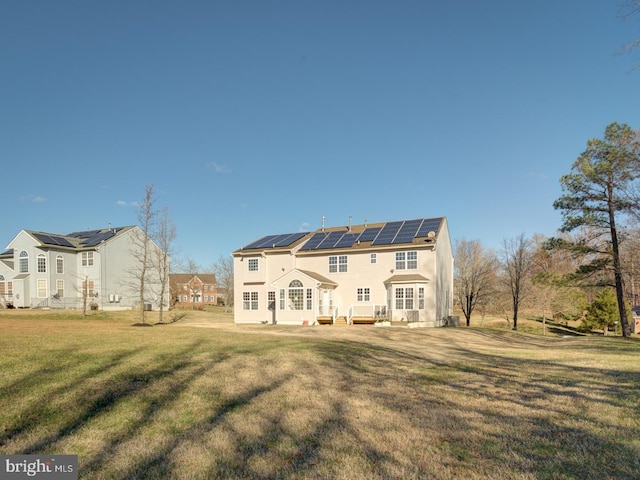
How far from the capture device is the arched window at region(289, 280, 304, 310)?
97.1ft

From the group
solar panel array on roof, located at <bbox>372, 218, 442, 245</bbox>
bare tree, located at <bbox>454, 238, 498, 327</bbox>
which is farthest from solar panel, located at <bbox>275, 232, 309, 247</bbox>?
bare tree, located at <bbox>454, 238, 498, 327</bbox>

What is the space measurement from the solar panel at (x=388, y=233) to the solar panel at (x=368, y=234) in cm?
50

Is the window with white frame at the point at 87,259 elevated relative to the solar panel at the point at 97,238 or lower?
lower

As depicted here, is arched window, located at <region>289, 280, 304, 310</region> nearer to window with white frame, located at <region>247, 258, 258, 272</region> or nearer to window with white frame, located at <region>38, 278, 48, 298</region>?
window with white frame, located at <region>247, 258, 258, 272</region>

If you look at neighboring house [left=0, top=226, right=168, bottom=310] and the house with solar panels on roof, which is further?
neighboring house [left=0, top=226, right=168, bottom=310]

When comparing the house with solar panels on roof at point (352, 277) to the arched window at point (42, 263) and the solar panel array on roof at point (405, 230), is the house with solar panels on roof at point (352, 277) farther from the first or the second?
the arched window at point (42, 263)

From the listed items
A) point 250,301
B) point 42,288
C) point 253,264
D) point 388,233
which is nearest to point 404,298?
point 388,233

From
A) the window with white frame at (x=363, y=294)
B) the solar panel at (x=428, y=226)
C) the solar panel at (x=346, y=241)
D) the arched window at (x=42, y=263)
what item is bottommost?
the window with white frame at (x=363, y=294)

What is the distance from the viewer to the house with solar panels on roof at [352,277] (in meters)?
28.2

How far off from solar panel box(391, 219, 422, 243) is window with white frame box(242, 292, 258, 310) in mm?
12459

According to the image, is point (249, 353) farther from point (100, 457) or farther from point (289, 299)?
point (289, 299)

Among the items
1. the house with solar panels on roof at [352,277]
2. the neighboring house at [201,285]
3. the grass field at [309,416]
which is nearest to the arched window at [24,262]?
the house with solar panels on roof at [352,277]

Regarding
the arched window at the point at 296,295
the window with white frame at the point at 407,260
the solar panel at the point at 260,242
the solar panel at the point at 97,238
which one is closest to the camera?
the window with white frame at the point at 407,260

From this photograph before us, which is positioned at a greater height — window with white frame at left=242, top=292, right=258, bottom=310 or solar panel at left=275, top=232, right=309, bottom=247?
solar panel at left=275, top=232, right=309, bottom=247
